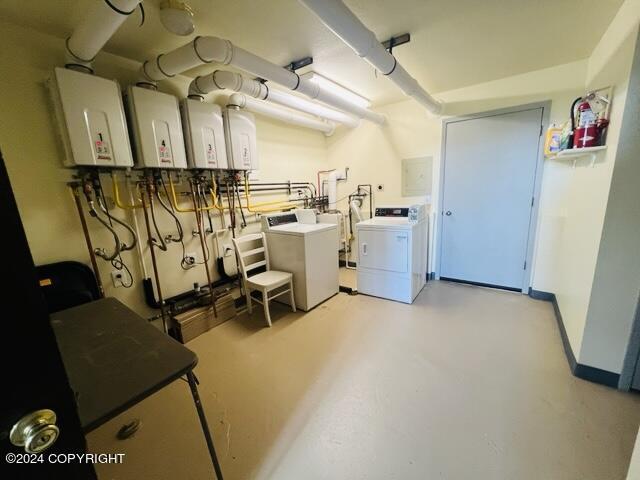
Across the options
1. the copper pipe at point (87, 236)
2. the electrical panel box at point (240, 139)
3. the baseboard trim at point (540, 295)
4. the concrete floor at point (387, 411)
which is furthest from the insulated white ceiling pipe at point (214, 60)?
the baseboard trim at point (540, 295)

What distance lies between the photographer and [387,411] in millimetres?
1647

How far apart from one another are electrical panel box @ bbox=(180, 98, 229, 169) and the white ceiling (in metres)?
0.39

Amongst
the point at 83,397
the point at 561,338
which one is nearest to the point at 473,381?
the point at 561,338

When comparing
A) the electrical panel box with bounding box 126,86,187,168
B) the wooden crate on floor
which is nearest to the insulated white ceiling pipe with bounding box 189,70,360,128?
the electrical panel box with bounding box 126,86,187,168

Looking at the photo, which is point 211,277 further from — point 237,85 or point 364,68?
point 364,68

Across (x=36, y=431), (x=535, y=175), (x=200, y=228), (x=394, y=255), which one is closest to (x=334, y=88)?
(x=394, y=255)

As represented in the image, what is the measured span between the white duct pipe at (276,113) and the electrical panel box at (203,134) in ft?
0.95

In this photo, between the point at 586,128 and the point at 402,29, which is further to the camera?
the point at 402,29

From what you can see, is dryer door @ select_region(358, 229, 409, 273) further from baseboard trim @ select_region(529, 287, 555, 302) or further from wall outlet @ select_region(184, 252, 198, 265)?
wall outlet @ select_region(184, 252, 198, 265)

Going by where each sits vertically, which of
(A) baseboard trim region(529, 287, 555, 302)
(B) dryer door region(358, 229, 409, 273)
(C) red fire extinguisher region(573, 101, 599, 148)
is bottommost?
(A) baseboard trim region(529, 287, 555, 302)

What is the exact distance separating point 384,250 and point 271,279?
1381mm

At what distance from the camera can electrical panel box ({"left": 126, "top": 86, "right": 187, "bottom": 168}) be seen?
207 centimetres

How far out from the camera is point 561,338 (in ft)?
7.57

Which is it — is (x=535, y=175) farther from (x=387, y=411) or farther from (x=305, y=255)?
(x=387, y=411)
